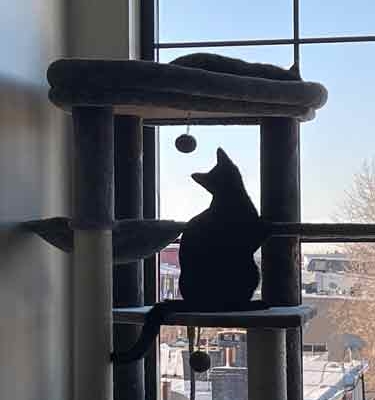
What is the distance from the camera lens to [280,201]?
5.98 ft

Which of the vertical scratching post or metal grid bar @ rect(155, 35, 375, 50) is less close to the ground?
metal grid bar @ rect(155, 35, 375, 50)

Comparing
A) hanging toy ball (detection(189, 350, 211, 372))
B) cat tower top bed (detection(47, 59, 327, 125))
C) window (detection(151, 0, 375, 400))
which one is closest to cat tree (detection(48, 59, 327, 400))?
cat tower top bed (detection(47, 59, 327, 125))

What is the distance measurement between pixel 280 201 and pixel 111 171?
39cm

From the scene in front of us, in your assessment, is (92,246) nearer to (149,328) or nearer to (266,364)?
(149,328)

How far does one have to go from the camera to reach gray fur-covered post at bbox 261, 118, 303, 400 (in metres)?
1.82

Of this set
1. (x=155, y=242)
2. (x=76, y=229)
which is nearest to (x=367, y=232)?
(x=155, y=242)

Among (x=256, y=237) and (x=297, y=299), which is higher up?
(x=256, y=237)

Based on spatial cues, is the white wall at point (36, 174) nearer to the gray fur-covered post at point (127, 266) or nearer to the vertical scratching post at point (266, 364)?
the gray fur-covered post at point (127, 266)

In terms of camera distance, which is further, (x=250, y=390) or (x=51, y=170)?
→ (x=51, y=170)

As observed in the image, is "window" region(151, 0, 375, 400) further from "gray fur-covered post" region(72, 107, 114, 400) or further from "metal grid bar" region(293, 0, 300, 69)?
"gray fur-covered post" region(72, 107, 114, 400)

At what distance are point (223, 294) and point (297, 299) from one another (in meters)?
0.22

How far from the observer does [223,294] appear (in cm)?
170

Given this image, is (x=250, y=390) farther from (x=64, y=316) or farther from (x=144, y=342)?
(x=64, y=316)

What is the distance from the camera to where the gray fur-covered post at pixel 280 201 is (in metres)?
1.82
